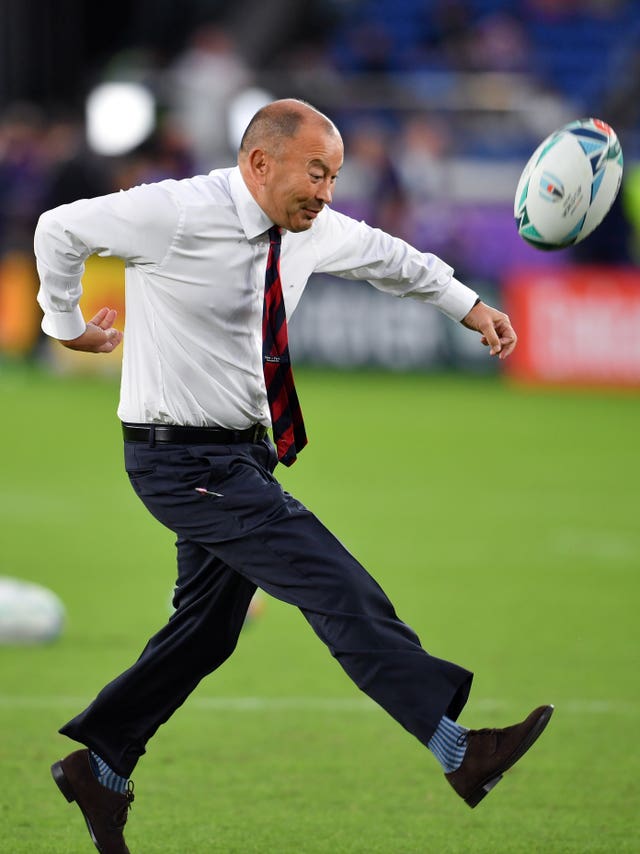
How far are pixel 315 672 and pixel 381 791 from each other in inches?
75.3

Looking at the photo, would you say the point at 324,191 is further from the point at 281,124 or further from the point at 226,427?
the point at 226,427

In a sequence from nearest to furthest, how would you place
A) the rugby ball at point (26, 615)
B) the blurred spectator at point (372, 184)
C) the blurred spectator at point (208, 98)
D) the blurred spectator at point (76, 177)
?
the rugby ball at point (26, 615) → the blurred spectator at point (76, 177) → the blurred spectator at point (372, 184) → the blurred spectator at point (208, 98)

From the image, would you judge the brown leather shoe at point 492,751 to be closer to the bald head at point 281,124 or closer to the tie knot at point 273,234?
the tie knot at point 273,234

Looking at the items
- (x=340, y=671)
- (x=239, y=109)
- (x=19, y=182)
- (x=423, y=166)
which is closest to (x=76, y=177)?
(x=19, y=182)

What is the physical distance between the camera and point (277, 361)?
5.07m

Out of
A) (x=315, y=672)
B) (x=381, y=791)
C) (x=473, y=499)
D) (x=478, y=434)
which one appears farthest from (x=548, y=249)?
(x=478, y=434)

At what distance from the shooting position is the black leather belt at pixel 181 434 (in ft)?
16.8

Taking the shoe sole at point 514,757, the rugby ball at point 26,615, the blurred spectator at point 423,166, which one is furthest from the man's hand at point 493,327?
the blurred spectator at point 423,166

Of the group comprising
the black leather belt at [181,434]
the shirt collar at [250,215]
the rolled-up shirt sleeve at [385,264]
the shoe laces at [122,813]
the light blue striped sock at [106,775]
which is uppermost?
the shirt collar at [250,215]

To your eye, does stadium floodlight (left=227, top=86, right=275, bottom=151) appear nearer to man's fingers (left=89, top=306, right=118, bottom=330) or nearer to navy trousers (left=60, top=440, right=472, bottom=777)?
man's fingers (left=89, top=306, right=118, bottom=330)

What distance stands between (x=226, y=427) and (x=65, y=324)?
59 centimetres

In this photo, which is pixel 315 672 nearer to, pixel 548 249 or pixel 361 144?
pixel 548 249

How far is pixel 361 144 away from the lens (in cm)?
2419

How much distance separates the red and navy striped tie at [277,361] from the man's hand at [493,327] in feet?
2.24
